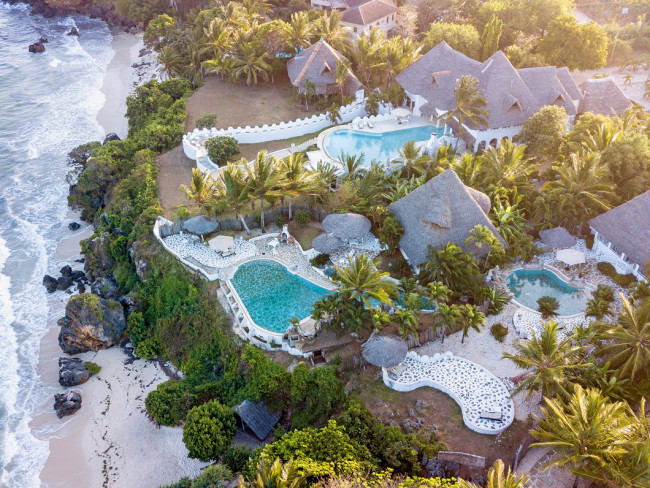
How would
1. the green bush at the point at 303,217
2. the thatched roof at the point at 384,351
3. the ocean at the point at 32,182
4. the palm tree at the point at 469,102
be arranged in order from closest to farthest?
the thatched roof at the point at 384,351 → the ocean at the point at 32,182 → the green bush at the point at 303,217 → the palm tree at the point at 469,102

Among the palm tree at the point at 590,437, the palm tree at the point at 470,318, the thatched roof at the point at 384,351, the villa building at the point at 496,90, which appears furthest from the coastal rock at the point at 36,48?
the palm tree at the point at 590,437

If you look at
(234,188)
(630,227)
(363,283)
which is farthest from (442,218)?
(234,188)

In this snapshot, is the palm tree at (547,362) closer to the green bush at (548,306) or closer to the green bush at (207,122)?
the green bush at (548,306)

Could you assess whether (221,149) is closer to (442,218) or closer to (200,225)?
(200,225)

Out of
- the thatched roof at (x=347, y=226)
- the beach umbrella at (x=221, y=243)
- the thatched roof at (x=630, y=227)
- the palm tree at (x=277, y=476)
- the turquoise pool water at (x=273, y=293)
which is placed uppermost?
the thatched roof at (x=630, y=227)

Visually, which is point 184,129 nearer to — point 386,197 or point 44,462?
point 386,197

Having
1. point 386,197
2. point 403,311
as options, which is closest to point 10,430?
point 403,311
